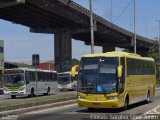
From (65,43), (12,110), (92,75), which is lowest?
(12,110)

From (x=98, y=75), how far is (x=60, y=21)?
6435cm

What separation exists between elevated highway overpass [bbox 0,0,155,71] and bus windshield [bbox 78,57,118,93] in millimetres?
41664

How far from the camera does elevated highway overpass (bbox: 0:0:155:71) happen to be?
73.6 metres

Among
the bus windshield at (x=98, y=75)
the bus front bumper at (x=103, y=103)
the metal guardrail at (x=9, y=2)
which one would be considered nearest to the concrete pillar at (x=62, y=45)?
the metal guardrail at (x=9, y=2)

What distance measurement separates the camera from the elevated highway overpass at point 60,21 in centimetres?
7362

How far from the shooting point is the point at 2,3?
68062 mm

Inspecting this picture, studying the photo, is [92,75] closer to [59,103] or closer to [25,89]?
[59,103]

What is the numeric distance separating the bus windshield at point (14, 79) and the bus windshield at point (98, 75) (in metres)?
21.4

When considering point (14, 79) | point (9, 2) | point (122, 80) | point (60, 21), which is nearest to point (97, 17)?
point (60, 21)

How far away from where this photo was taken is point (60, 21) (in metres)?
88.4

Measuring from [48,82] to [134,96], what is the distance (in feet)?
84.8

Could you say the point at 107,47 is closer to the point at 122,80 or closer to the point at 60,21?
the point at 60,21

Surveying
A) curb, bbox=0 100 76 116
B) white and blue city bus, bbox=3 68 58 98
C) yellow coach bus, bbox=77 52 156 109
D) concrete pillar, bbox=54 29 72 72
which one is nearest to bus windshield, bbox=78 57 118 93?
yellow coach bus, bbox=77 52 156 109

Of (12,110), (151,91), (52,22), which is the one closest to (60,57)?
(52,22)
